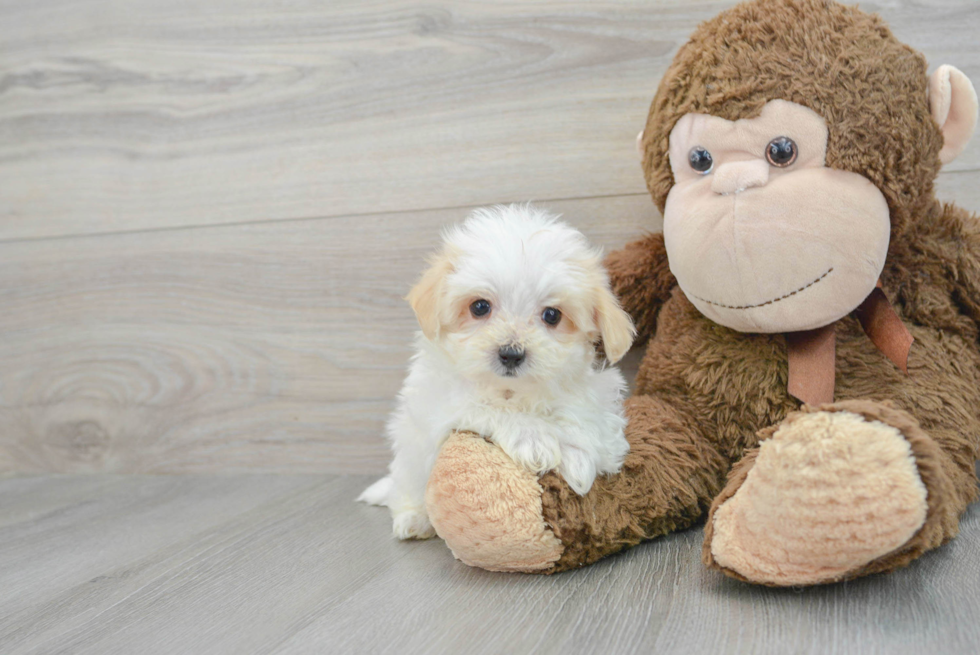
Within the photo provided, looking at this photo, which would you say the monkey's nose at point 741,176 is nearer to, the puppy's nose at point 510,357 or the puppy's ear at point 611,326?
the puppy's ear at point 611,326

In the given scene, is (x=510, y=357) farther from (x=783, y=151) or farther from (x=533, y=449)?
(x=783, y=151)

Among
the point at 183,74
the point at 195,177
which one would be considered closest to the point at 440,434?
the point at 195,177

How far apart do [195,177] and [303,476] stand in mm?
608

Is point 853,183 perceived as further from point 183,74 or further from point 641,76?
point 183,74

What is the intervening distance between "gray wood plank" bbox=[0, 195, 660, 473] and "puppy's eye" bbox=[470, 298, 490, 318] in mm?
413

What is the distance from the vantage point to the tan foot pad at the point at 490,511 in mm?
816

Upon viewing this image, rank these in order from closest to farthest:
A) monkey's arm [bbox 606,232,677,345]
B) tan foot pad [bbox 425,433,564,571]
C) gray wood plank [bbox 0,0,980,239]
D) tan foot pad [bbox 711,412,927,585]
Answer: tan foot pad [bbox 711,412,927,585]
tan foot pad [bbox 425,433,564,571]
monkey's arm [bbox 606,232,677,345]
gray wood plank [bbox 0,0,980,239]

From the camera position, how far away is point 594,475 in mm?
887

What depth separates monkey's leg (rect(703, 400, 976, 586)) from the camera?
0.67 m

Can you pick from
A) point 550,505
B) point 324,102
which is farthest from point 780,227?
point 324,102

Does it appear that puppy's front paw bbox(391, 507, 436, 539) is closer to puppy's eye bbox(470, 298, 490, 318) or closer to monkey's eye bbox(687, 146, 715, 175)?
puppy's eye bbox(470, 298, 490, 318)

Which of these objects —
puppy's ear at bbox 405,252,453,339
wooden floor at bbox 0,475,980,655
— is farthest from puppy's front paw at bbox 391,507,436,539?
puppy's ear at bbox 405,252,453,339

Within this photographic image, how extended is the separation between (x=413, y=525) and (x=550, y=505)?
10.5 inches

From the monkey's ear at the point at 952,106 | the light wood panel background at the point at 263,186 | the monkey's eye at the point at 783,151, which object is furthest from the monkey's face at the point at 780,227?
the light wood panel background at the point at 263,186
